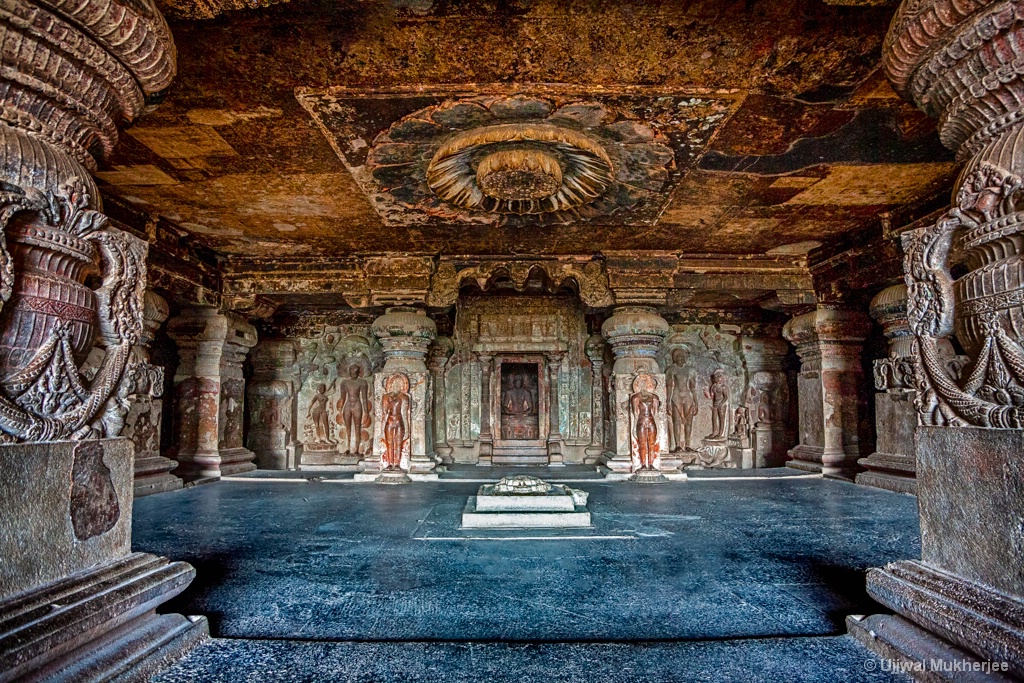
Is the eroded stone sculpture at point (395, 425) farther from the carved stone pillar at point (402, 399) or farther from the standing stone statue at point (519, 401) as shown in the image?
the standing stone statue at point (519, 401)

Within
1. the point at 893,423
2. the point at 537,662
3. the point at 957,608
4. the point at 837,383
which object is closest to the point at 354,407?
the point at 837,383

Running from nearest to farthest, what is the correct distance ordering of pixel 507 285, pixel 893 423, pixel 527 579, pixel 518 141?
pixel 527 579 < pixel 518 141 < pixel 893 423 < pixel 507 285

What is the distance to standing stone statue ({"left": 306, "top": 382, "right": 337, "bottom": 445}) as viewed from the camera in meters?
10.0

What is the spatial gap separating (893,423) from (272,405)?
974cm

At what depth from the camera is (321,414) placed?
395 inches

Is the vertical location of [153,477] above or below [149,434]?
below

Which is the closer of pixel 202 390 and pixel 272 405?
pixel 202 390

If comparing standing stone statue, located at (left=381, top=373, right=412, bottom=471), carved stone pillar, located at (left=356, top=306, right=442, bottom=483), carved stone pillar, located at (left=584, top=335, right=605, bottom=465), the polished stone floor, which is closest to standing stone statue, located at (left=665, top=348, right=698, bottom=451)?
carved stone pillar, located at (left=584, top=335, right=605, bottom=465)

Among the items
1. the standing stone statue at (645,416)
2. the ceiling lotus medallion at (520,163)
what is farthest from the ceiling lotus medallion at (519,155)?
the standing stone statue at (645,416)

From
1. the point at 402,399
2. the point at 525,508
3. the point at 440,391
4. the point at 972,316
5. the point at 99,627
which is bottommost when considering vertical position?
the point at 525,508

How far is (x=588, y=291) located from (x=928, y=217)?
399cm

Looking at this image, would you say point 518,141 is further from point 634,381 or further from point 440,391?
point 440,391

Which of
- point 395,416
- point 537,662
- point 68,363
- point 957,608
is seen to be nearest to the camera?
point 957,608

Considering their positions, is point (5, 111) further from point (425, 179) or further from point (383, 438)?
point (383, 438)
